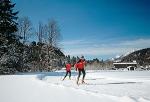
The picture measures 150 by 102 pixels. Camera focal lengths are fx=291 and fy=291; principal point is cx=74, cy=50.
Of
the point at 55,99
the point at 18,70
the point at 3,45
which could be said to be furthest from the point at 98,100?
the point at 18,70

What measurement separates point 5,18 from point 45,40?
62.4 feet

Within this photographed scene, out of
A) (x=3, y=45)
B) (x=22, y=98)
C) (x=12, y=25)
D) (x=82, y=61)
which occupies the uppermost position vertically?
(x=12, y=25)

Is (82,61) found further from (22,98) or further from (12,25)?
(12,25)

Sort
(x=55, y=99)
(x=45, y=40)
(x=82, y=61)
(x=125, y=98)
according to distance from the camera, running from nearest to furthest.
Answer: (x=125, y=98)
(x=55, y=99)
(x=82, y=61)
(x=45, y=40)

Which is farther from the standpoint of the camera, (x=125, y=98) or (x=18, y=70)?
(x=18, y=70)

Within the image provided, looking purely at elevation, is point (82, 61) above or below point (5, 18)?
below

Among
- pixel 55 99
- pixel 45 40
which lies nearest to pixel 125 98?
pixel 55 99

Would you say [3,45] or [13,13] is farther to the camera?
[13,13]

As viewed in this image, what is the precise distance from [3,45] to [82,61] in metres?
24.0

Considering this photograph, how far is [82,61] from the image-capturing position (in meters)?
19.8

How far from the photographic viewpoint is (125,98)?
828 centimetres

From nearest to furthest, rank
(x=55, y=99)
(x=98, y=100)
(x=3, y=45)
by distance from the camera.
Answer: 1. (x=98, y=100)
2. (x=55, y=99)
3. (x=3, y=45)

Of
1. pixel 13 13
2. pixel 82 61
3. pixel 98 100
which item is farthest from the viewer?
pixel 13 13

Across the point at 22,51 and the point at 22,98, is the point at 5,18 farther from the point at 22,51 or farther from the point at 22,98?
the point at 22,98
